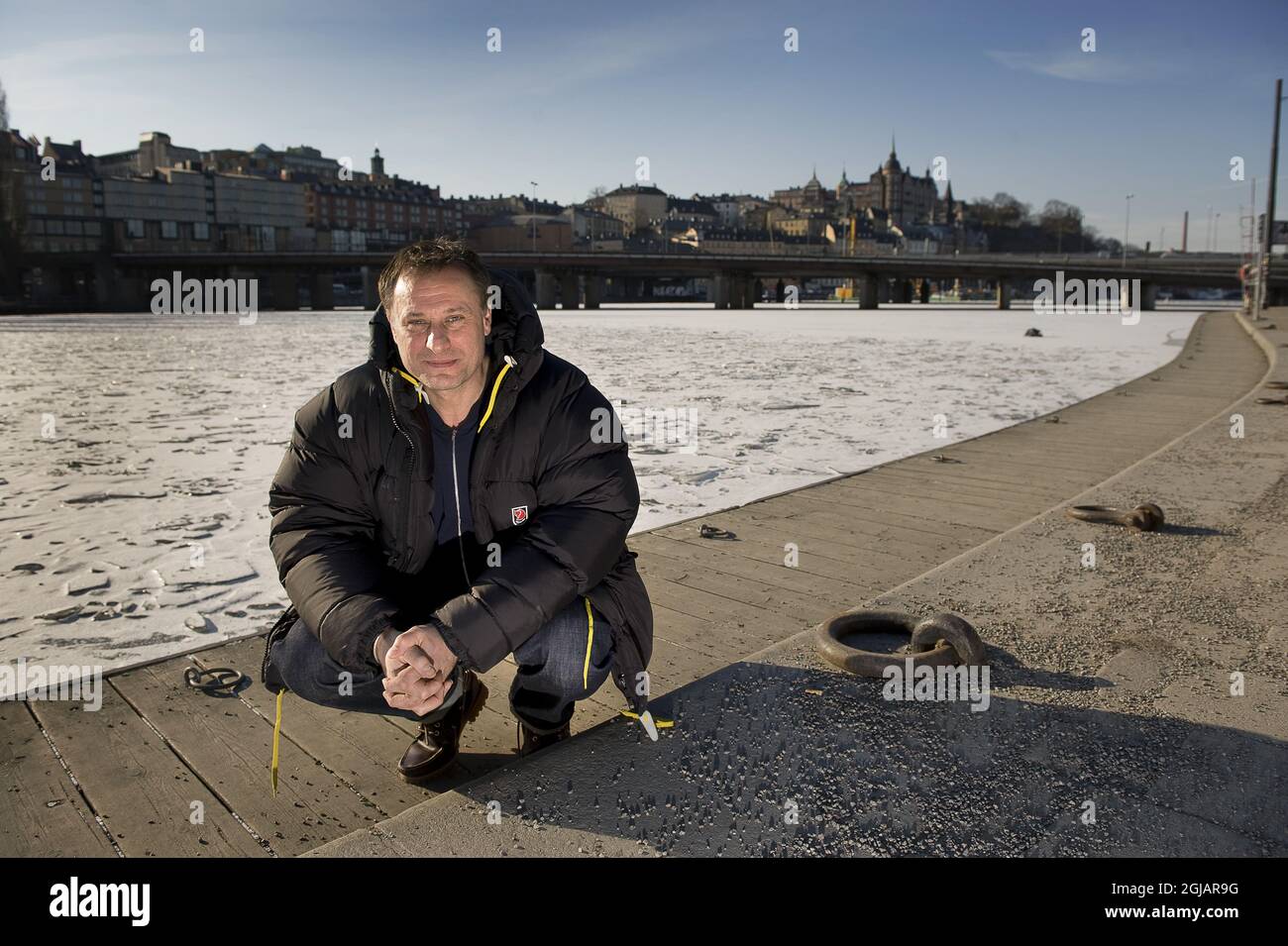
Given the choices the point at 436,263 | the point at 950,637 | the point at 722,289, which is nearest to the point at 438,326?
the point at 436,263

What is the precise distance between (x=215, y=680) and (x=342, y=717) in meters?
0.61

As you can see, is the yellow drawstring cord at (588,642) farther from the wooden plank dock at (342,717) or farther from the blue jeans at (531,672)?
the wooden plank dock at (342,717)

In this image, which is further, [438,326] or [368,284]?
[368,284]

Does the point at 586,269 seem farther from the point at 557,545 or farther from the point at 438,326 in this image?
the point at 557,545

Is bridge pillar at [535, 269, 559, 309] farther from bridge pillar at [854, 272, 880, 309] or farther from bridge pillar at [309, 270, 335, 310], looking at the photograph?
bridge pillar at [854, 272, 880, 309]

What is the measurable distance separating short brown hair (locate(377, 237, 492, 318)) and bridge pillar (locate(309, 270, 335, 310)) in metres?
74.2

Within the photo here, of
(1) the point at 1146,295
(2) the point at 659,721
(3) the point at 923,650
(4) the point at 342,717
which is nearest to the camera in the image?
(2) the point at 659,721

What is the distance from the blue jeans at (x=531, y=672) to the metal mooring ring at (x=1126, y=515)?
3.72m

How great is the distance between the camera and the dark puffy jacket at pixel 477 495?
270 cm

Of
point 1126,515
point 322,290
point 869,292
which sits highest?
point 322,290

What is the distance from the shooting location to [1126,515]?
5.23 meters

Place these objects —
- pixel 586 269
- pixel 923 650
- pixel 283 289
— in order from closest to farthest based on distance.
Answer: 1. pixel 923 650
2. pixel 586 269
3. pixel 283 289

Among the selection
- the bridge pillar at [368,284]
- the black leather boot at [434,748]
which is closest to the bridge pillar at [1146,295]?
the bridge pillar at [368,284]
